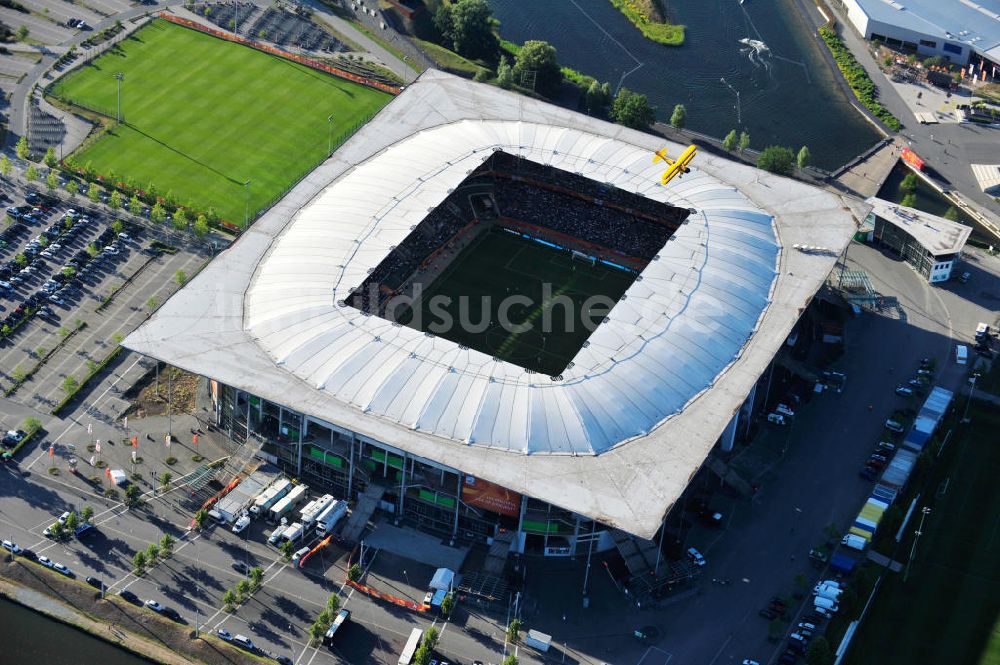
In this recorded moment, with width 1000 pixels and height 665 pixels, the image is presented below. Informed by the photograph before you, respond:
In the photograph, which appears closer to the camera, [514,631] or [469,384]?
[514,631]

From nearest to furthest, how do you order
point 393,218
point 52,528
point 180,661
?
point 180,661 < point 52,528 < point 393,218

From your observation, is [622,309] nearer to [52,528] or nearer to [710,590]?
[710,590]

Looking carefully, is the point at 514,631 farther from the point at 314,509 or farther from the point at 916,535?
the point at 916,535

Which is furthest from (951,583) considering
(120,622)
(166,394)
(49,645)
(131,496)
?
(49,645)

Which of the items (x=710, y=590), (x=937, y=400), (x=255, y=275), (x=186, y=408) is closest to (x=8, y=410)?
(x=186, y=408)

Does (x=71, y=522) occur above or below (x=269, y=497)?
below

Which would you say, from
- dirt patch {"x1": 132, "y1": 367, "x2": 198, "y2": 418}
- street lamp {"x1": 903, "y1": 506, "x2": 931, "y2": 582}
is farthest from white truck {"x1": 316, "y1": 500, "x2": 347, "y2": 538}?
street lamp {"x1": 903, "y1": 506, "x2": 931, "y2": 582}

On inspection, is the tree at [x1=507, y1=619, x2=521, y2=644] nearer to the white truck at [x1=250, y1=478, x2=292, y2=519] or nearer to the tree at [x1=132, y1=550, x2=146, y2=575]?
the white truck at [x1=250, y1=478, x2=292, y2=519]
